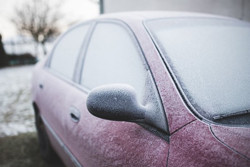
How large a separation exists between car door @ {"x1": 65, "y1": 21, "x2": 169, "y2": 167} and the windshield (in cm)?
16

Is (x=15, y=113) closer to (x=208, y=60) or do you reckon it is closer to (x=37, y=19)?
(x=208, y=60)

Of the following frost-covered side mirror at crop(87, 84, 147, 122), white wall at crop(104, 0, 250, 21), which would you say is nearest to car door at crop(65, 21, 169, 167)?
frost-covered side mirror at crop(87, 84, 147, 122)

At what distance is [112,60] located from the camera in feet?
4.58

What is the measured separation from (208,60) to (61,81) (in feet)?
4.28

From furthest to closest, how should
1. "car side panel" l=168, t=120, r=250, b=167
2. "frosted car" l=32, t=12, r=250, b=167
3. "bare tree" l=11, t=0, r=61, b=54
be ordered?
1. "bare tree" l=11, t=0, r=61, b=54
2. "frosted car" l=32, t=12, r=250, b=167
3. "car side panel" l=168, t=120, r=250, b=167

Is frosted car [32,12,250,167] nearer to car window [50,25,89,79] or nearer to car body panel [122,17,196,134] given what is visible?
car body panel [122,17,196,134]

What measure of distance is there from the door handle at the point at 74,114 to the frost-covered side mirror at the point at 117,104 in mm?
488

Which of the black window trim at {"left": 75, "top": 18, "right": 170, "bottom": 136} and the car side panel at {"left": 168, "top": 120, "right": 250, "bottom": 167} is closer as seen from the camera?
the car side panel at {"left": 168, "top": 120, "right": 250, "bottom": 167}

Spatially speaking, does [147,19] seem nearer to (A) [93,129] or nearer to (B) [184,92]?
(B) [184,92]

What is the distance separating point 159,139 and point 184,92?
0.24 meters

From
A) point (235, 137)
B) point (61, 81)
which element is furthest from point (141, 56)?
point (61, 81)

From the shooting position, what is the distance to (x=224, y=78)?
1.05 metres

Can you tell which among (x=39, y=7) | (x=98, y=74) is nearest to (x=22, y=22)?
(x=39, y=7)

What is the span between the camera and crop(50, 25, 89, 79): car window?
1872 millimetres
